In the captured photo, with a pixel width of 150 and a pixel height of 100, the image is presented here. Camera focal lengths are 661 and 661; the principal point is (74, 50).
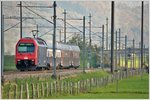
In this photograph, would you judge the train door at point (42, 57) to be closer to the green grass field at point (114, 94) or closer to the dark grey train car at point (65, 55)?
the dark grey train car at point (65, 55)

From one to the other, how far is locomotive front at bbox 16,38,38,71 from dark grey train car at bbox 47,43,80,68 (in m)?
5.45

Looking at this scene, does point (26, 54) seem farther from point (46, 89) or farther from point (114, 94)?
point (46, 89)

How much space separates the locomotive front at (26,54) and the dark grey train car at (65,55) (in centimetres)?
545

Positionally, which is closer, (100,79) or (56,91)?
(56,91)

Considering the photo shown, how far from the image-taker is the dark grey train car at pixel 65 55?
61359 mm

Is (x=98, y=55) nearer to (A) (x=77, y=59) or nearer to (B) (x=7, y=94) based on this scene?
(A) (x=77, y=59)

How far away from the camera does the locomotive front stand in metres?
51.9

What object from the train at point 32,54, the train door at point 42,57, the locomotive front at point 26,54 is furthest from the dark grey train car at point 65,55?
→ the locomotive front at point 26,54

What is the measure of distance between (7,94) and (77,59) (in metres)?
44.3

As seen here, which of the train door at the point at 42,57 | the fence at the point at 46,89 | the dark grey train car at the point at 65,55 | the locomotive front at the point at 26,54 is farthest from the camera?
the dark grey train car at the point at 65,55

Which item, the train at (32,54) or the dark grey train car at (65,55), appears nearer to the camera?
the train at (32,54)

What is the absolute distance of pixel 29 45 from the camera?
173 feet

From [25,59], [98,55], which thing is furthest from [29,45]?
[98,55]

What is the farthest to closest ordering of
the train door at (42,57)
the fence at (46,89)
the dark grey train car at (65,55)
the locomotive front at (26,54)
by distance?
the dark grey train car at (65,55), the train door at (42,57), the locomotive front at (26,54), the fence at (46,89)
